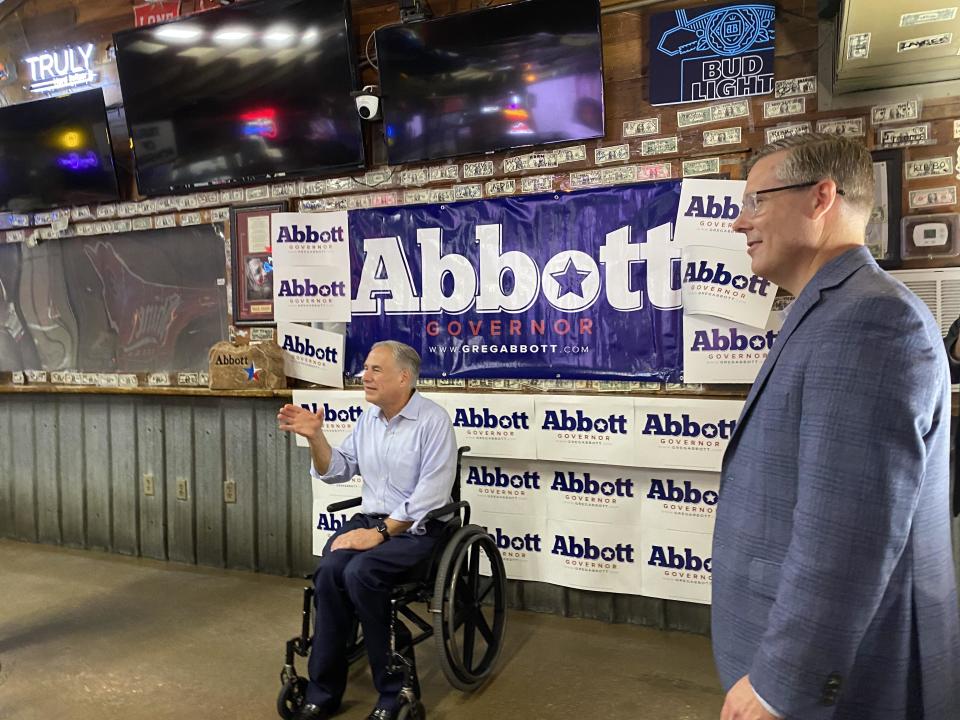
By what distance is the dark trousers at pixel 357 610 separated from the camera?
223 centimetres

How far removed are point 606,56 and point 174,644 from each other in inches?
128

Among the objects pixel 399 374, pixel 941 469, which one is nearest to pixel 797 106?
pixel 399 374

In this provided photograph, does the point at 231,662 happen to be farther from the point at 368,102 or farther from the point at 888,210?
the point at 888,210

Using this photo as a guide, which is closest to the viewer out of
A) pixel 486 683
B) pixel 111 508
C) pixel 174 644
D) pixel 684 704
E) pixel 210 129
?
pixel 684 704

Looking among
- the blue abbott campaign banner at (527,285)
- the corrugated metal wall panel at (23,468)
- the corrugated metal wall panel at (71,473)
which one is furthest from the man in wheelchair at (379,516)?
the corrugated metal wall panel at (23,468)

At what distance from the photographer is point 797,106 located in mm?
2793

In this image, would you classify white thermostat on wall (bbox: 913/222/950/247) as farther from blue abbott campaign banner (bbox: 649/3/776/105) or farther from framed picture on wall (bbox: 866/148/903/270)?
blue abbott campaign banner (bbox: 649/3/776/105)

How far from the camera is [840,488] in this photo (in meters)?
0.90

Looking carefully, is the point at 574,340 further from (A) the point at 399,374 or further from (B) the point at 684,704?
(B) the point at 684,704

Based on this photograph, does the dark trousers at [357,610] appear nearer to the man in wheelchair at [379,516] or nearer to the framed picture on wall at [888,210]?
the man in wheelchair at [379,516]

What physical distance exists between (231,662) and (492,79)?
2.80 m

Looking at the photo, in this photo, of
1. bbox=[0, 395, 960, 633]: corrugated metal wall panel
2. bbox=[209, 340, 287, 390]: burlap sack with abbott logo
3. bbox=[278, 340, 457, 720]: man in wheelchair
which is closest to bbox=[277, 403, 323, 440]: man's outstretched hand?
bbox=[278, 340, 457, 720]: man in wheelchair

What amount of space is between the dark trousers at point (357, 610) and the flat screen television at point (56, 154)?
300 cm

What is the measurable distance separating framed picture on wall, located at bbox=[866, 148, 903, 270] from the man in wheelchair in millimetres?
1844
